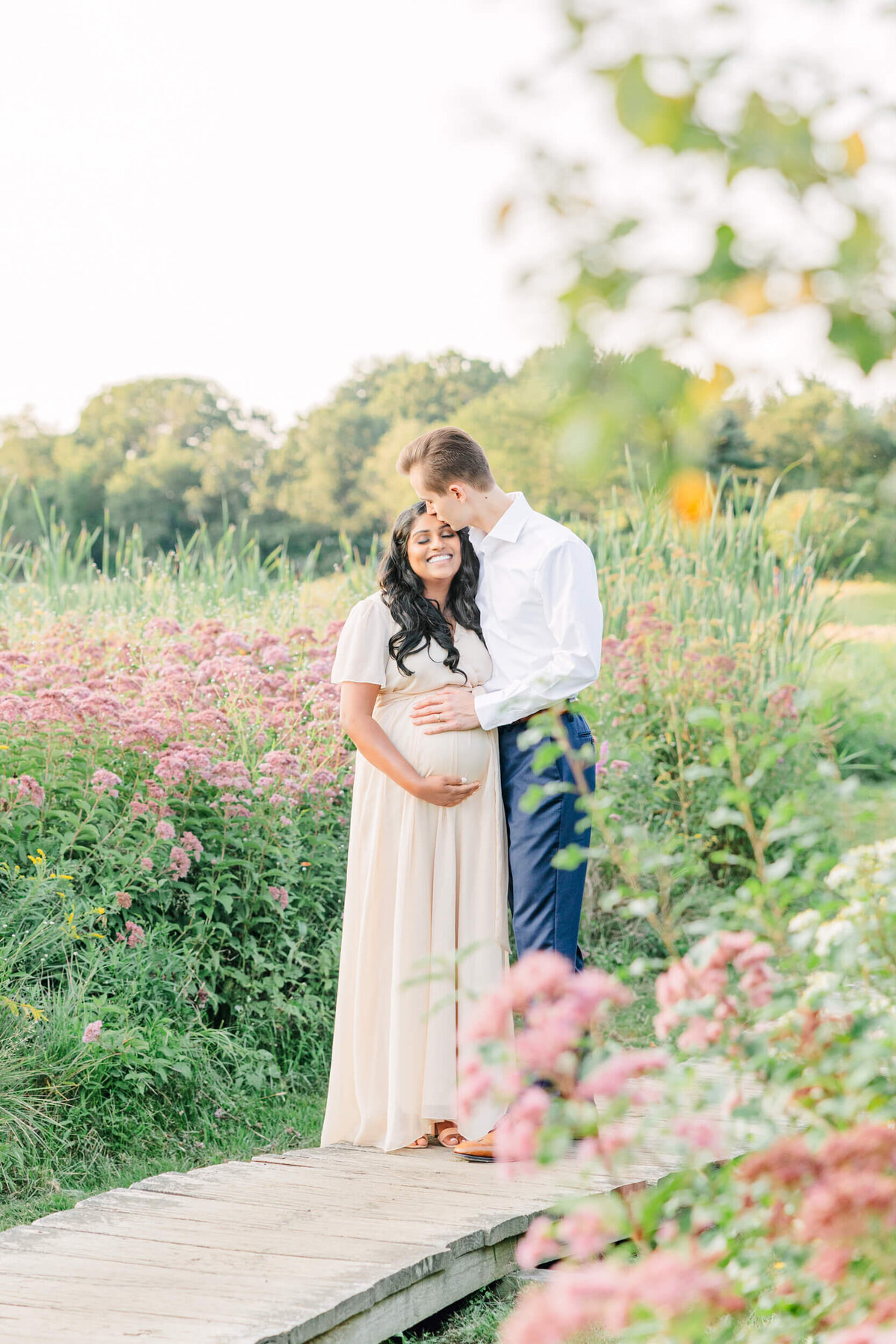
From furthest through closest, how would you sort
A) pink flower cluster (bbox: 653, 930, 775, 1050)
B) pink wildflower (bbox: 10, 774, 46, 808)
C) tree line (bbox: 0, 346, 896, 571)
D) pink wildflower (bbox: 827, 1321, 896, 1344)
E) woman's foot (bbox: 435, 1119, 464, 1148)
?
tree line (bbox: 0, 346, 896, 571)
pink wildflower (bbox: 10, 774, 46, 808)
woman's foot (bbox: 435, 1119, 464, 1148)
pink flower cluster (bbox: 653, 930, 775, 1050)
pink wildflower (bbox: 827, 1321, 896, 1344)

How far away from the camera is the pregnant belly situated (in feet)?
12.1

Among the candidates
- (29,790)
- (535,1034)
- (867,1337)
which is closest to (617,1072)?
(535,1034)

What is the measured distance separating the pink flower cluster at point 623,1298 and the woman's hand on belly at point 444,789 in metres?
2.33

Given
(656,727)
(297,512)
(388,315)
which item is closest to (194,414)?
(297,512)

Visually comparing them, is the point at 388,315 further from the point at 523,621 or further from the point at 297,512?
the point at 523,621

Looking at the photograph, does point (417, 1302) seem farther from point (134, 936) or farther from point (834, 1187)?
point (834, 1187)

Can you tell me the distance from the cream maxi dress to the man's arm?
72 millimetres

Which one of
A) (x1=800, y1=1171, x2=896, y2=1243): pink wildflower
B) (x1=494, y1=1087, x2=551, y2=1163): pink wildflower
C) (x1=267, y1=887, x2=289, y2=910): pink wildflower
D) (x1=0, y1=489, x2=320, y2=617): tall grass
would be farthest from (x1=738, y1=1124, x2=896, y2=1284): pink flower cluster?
(x1=0, y1=489, x2=320, y2=617): tall grass

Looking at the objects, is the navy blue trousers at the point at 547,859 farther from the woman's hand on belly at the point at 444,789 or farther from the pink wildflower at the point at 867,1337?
the pink wildflower at the point at 867,1337

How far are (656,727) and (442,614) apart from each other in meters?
3.69

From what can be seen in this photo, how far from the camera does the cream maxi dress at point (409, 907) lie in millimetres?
3699

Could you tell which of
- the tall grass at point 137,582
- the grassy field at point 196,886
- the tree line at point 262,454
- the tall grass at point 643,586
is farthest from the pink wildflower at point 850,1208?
the tree line at point 262,454

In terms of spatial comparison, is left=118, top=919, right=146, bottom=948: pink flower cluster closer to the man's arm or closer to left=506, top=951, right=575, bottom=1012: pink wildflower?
the man's arm

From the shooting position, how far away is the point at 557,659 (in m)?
3.57
